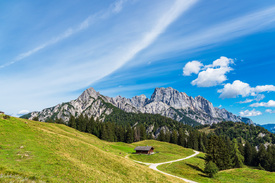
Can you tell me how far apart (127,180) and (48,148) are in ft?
61.3

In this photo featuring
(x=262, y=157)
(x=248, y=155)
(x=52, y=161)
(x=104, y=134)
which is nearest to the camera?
(x=52, y=161)

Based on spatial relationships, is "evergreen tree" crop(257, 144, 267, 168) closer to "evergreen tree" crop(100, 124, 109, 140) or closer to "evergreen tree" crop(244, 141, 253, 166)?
"evergreen tree" crop(244, 141, 253, 166)

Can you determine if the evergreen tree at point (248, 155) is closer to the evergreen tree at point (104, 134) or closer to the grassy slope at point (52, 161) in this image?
the evergreen tree at point (104, 134)

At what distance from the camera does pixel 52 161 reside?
84.7 feet

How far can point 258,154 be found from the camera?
380 feet

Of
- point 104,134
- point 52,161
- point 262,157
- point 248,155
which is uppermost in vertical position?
point 52,161

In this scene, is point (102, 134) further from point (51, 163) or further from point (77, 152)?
point (51, 163)

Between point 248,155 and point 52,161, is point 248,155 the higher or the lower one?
the lower one

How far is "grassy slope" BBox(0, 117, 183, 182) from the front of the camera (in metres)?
21.1

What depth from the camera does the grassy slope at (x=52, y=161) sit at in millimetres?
21141

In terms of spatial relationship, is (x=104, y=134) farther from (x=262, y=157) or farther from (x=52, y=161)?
(x=262, y=157)

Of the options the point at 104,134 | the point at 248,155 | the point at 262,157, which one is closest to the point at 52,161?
the point at 104,134

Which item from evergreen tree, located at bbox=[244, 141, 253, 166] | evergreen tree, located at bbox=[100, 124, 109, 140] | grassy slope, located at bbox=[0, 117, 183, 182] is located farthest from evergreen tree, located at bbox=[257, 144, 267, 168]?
grassy slope, located at bbox=[0, 117, 183, 182]

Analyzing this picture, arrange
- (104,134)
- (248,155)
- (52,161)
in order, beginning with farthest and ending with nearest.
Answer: (104,134) < (248,155) < (52,161)
